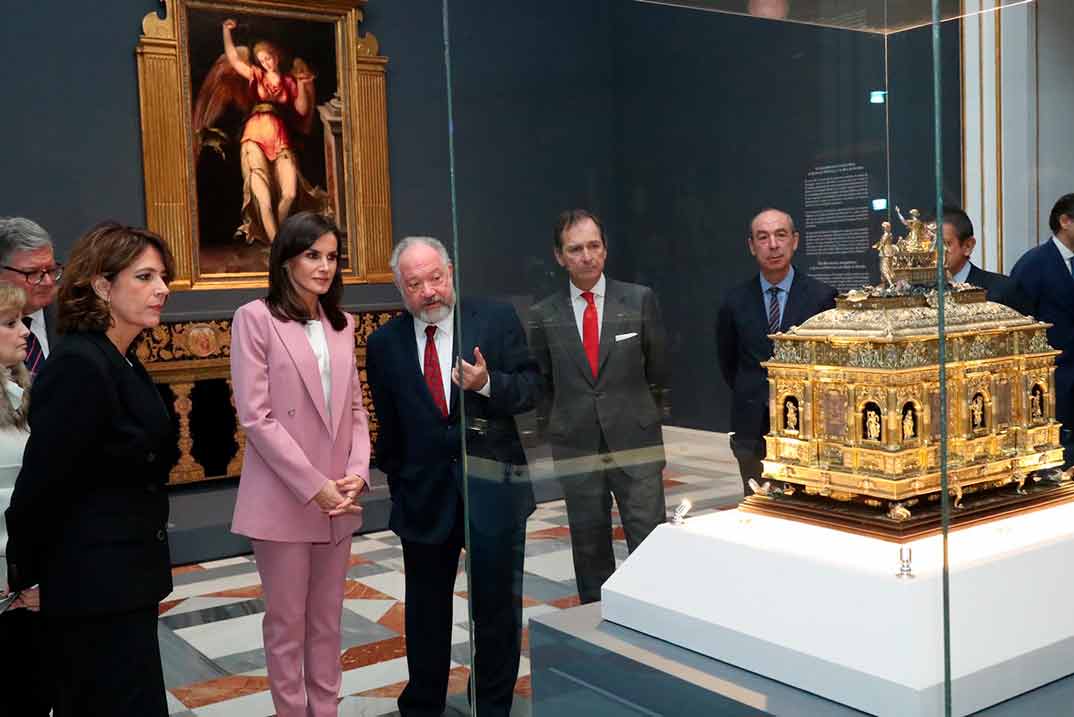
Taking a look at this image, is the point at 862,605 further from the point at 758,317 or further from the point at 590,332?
the point at 590,332

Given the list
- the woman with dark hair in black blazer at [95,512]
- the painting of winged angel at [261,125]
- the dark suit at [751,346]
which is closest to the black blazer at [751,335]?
the dark suit at [751,346]

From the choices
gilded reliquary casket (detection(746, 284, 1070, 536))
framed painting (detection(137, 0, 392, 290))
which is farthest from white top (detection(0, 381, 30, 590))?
framed painting (detection(137, 0, 392, 290))

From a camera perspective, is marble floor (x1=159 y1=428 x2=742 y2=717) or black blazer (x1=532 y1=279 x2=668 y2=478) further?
marble floor (x1=159 y1=428 x2=742 y2=717)

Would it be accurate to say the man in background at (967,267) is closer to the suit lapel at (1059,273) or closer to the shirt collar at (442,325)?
the suit lapel at (1059,273)

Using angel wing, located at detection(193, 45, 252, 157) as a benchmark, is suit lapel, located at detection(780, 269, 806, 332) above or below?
below

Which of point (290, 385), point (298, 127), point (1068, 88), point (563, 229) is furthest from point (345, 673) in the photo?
point (298, 127)

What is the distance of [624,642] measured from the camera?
9.40ft

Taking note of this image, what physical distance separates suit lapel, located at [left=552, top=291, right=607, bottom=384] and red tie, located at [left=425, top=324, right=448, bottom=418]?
3.66 ft

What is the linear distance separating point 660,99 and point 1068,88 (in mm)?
920

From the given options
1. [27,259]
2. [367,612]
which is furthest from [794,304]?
[367,612]

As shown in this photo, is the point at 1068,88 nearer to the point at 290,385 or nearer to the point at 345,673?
the point at 290,385

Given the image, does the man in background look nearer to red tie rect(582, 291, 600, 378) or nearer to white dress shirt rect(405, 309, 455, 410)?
red tie rect(582, 291, 600, 378)

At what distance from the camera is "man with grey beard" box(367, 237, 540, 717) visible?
2.78 m

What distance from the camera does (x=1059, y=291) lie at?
9.15 ft
